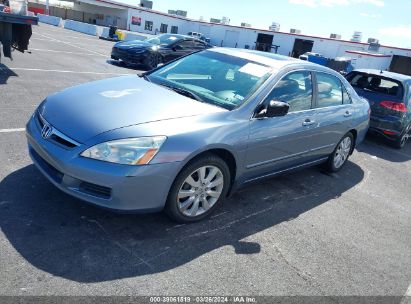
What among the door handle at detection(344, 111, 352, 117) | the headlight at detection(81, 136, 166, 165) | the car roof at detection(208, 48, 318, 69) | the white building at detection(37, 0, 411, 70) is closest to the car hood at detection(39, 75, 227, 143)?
the headlight at detection(81, 136, 166, 165)

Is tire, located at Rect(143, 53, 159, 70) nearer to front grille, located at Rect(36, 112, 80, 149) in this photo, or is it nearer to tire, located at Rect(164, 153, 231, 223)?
tire, located at Rect(164, 153, 231, 223)

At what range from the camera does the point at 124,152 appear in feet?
10.0

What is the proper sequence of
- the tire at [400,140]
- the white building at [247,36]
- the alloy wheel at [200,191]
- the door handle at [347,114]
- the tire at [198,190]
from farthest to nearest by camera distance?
1. the white building at [247,36]
2. the tire at [400,140]
3. the door handle at [347,114]
4. the alloy wheel at [200,191]
5. the tire at [198,190]

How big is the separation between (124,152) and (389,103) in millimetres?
6647

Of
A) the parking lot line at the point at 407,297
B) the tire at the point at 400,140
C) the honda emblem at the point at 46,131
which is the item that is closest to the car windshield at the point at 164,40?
the tire at the point at 400,140

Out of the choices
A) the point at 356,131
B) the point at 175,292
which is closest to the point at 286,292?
the point at 175,292

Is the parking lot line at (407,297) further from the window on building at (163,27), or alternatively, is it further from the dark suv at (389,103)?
the window on building at (163,27)

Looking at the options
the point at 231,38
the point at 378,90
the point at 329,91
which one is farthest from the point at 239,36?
the point at 329,91

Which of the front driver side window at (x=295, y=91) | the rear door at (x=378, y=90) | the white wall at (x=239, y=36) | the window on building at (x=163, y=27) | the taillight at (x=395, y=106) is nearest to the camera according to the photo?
the front driver side window at (x=295, y=91)

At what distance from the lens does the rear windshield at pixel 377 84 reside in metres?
7.89

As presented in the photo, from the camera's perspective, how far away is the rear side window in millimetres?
4941

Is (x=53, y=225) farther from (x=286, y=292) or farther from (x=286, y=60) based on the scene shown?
(x=286, y=60)

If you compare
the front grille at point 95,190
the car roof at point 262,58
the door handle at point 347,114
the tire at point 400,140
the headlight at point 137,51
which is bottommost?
the tire at point 400,140

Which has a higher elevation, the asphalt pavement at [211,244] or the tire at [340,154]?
the tire at [340,154]
